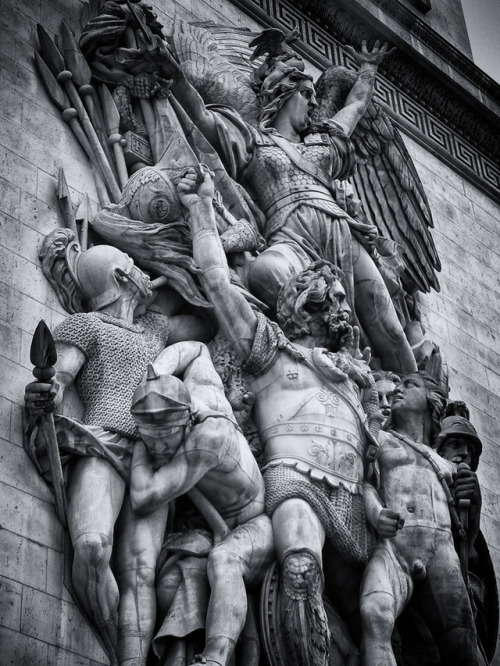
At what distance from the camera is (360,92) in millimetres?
12680

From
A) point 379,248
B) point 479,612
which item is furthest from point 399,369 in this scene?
point 479,612

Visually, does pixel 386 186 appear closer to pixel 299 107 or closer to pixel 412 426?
pixel 299 107

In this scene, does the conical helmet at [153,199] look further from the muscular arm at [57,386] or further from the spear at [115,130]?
the muscular arm at [57,386]

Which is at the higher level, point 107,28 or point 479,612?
point 107,28

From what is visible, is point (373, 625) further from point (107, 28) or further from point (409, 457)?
point (107, 28)

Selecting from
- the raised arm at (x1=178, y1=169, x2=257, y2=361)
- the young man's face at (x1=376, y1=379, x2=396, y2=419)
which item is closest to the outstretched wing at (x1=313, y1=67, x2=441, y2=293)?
the young man's face at (x1=376, y1=379, x2=396, y2=419)

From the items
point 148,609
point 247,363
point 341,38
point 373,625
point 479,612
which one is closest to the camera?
point 148,609

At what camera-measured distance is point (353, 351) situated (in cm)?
1005

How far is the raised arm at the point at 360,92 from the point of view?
1229 cm

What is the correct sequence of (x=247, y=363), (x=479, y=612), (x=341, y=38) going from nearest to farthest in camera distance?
(x=247, y=363)
(x=479, y=612)
(x=341, y=38)

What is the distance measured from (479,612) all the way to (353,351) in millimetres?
2157

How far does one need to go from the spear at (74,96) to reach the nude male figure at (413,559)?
2.76 metres

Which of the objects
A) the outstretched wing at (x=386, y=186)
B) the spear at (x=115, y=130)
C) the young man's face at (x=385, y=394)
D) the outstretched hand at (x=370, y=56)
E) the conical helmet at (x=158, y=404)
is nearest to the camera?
the conical helmet at (x=158, y=404)

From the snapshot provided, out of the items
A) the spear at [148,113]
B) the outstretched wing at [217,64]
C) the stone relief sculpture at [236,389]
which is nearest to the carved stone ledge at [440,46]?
the outstretched wing at [217,64]
